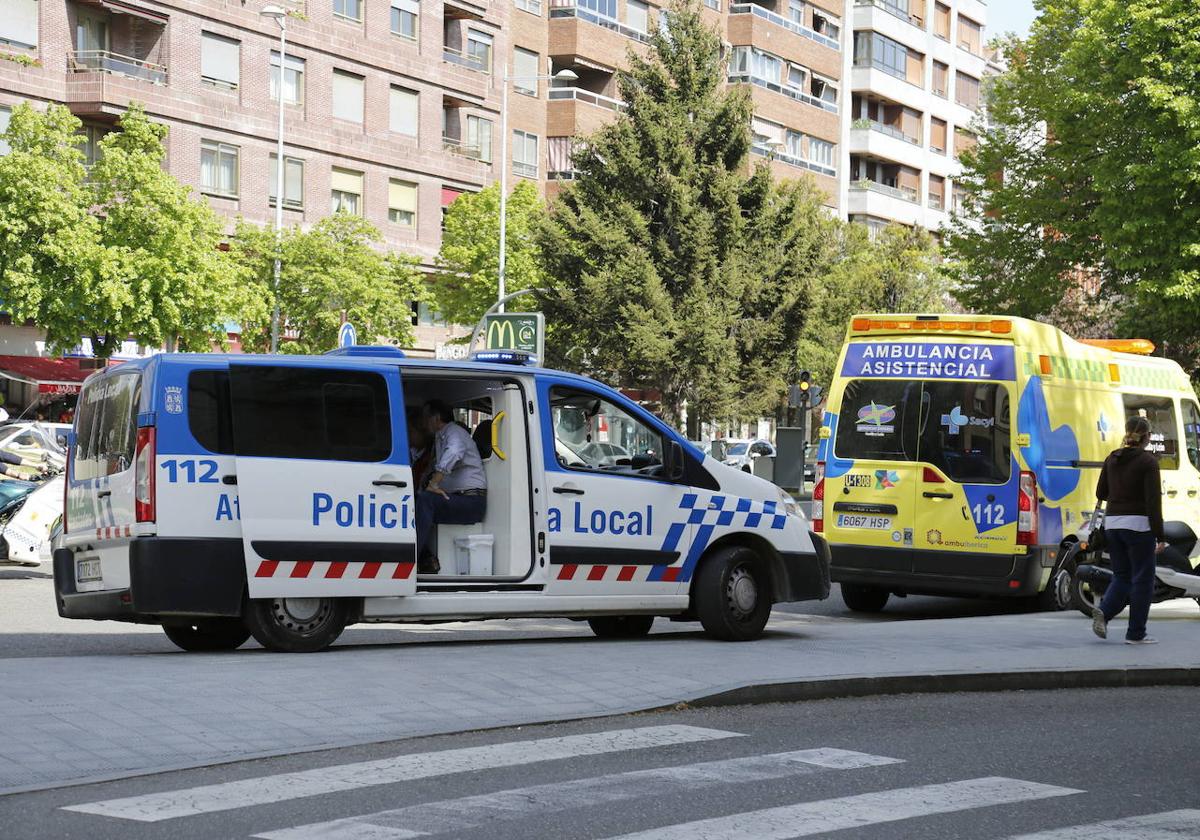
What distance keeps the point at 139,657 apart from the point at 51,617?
500cm

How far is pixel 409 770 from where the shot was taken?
7.11m

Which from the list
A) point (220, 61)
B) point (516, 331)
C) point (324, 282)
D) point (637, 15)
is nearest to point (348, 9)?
point (220, 61)

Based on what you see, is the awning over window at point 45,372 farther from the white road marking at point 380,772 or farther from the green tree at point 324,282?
the white road marking at point 380,772

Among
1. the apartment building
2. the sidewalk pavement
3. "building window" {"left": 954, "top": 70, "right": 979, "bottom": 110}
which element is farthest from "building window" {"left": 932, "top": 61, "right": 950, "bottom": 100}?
the sidewalk pavement

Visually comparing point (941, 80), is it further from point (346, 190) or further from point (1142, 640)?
point (1142, 640)

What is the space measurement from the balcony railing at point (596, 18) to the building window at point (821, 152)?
12924 mm

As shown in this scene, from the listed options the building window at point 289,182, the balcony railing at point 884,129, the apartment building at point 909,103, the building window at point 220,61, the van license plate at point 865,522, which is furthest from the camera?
the apartment building at point 909,103

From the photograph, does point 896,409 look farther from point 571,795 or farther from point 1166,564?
point 571,795

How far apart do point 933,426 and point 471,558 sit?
546cm

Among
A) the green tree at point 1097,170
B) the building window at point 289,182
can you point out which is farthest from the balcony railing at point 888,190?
the green tree at point 1097,170

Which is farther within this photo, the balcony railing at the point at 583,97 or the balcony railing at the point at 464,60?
the balcony railing at the point at 583,97

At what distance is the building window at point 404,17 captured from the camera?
54844 millimetres

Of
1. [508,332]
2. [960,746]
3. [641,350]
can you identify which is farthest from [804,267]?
[960,746]

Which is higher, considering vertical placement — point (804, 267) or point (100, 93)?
point (100, 93)
